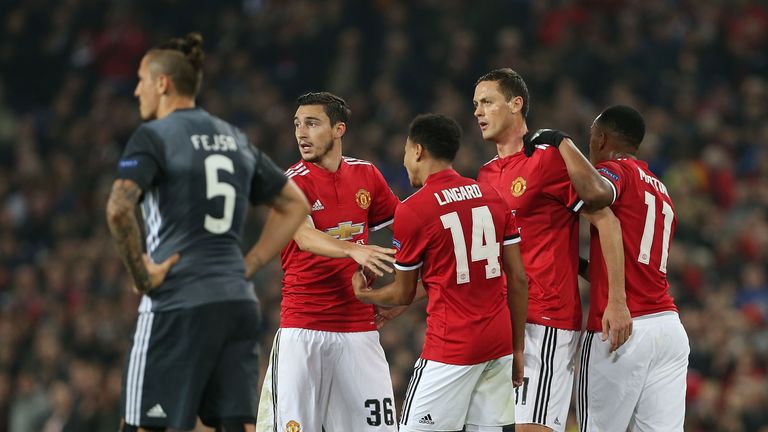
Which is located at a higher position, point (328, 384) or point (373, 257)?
point (373, 257)

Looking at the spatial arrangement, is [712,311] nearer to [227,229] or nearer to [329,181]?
[329,181]

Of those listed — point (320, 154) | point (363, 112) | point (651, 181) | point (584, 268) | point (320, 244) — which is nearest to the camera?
point (320, 244)

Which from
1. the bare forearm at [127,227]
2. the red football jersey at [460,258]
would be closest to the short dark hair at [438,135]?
the red football jersey at [460,258]

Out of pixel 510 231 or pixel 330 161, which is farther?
pixel 330 161

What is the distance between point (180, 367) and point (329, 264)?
2225 millimetres

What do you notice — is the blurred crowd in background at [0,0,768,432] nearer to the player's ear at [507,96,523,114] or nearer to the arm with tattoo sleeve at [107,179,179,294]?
the player's ear at [507,96,523,114]

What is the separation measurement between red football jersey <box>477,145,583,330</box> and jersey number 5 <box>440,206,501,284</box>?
1.51ft

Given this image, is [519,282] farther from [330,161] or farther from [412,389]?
[330,161]

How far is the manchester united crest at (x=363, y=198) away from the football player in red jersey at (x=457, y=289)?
3.01 ft

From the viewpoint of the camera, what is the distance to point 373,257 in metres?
6.74

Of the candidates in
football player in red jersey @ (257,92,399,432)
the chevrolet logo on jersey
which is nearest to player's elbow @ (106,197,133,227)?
football player in red jersey @ (257,92,399,432)

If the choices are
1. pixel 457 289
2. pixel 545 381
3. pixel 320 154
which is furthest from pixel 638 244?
pixel 320 154

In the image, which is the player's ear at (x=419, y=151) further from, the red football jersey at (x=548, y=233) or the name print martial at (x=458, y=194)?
the red football jersey at (x=548, y=233)

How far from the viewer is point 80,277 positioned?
15617mm
